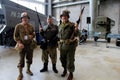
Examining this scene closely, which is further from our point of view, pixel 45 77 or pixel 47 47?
pixel 47 47

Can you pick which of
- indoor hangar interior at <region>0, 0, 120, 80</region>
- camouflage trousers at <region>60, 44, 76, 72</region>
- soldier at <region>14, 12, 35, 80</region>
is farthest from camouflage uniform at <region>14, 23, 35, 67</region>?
camouflage trousers at <region>60, 44, 76, 72</region>

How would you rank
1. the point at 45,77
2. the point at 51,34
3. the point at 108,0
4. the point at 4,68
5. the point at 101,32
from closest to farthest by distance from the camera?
1. the point at 45,77
2. the point at 51,34
3. the point at 4,68
4. the point at 101,32
5. the point at 108,0

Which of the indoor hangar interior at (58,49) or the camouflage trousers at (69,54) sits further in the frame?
the indoor hangar interior at (58,49)

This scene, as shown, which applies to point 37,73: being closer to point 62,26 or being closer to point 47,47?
point 47,47

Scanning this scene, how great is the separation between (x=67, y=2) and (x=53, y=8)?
1.77 metres

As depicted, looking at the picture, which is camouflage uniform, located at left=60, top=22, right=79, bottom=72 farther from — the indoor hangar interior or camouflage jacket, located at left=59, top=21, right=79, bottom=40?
the indoor hangar interior

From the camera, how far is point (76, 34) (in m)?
3.10

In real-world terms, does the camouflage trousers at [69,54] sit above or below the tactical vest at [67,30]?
below

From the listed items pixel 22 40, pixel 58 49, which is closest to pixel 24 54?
pixel 22 40

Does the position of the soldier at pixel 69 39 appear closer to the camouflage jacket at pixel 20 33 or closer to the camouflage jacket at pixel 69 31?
the camouflage jacket at pixel 69 31

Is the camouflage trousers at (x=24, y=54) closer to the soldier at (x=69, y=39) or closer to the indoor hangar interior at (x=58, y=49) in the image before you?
the indoor hangar interior at (x=58, y=49)

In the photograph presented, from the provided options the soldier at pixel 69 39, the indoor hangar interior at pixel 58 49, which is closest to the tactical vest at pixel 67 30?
the soldier at pixel 69 39

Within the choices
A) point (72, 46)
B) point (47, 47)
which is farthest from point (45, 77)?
point (72, 46)

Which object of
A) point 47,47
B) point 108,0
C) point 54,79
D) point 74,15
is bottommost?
point 54,79
